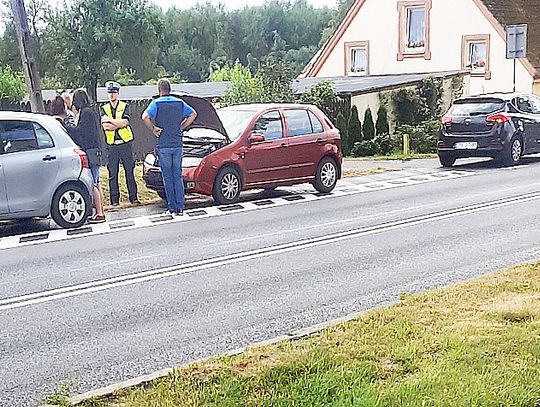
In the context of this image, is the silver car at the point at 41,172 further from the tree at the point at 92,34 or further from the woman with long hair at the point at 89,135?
the tree at the point at 92,34

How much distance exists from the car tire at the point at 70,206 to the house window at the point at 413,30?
30162 millimetres

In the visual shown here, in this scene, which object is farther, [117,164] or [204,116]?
[204,116]

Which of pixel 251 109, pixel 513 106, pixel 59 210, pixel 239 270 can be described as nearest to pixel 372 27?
pixel 513 106

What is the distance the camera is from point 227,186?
593 inches

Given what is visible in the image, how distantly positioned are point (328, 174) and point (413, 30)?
87.8 feet

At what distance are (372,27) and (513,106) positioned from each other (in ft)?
71.6

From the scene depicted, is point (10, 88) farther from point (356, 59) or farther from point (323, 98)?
point (356, 59)

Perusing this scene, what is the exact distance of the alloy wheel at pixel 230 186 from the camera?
591 inches

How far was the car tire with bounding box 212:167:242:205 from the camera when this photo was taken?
49.0 ft

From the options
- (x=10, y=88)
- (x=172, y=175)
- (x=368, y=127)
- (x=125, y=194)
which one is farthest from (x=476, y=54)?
(x=172, y=175)

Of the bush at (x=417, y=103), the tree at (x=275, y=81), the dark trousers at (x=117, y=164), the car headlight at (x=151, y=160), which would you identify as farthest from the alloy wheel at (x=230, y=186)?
the bush at (x=417, y=103)

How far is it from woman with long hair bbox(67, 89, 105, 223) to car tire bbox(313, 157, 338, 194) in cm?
429

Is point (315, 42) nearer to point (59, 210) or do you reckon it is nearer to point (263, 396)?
point (59, 210)

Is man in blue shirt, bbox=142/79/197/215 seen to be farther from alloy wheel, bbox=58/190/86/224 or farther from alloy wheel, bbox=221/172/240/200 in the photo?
alloy wheel, bbox=58/190/86/224
